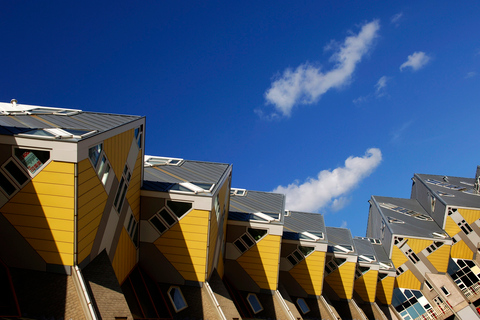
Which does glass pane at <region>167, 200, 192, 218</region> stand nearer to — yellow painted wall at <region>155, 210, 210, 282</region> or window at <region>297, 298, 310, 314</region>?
yellow painted wall at <region>155, 210, 210, 282</region>

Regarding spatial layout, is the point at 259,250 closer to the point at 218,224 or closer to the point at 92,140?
the point at 218,224

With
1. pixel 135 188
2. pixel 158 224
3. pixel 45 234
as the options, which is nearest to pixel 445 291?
pixel 158 224

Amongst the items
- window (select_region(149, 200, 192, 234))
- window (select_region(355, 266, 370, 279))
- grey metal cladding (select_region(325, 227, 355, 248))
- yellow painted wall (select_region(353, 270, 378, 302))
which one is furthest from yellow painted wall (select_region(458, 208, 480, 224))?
window (select_region(149, 200, 192, 234))

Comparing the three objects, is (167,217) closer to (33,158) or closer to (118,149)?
(118,149)

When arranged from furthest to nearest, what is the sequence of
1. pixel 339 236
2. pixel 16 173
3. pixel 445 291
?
pixel 445 291 → pixel 339 236 → pixel 16 173

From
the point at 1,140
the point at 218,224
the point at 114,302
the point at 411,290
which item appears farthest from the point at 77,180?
the point at 411,290

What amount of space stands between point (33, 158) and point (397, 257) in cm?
4545

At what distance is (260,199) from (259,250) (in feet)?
24.7

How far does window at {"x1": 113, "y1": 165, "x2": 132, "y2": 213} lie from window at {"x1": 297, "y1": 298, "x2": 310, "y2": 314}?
20.3 m

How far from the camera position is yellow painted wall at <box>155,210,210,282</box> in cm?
1986

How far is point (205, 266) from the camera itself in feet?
67.1

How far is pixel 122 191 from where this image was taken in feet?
59.0

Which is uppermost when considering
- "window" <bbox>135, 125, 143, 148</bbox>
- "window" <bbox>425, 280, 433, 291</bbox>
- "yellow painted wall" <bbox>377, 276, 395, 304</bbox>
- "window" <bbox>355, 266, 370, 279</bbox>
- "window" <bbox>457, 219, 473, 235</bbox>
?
"window" <bbox>135, 125, 143, 148</bbox>

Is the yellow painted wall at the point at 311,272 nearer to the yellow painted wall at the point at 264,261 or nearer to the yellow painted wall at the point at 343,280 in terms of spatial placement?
the yellow painted wall at the point at 264,261
